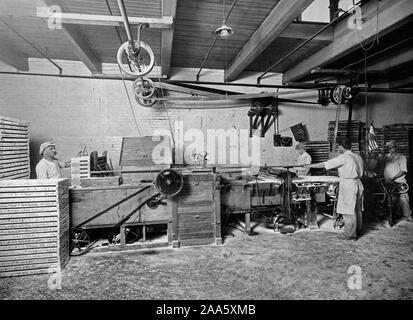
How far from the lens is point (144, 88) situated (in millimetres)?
5973

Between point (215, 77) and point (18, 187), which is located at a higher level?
point (215, 77)

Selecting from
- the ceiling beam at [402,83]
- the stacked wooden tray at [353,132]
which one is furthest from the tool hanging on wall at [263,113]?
the ceiling beam at [402,83]

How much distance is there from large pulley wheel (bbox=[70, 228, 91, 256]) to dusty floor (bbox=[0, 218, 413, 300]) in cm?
15

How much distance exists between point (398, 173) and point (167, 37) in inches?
218

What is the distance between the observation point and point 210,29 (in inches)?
185

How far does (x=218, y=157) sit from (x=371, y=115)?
490cm

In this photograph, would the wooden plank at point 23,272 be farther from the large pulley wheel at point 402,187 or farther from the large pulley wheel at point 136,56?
the large pulley wheel at point 402,187

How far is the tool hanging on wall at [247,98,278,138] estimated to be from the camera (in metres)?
6.77

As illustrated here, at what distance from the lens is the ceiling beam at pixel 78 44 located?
368cm

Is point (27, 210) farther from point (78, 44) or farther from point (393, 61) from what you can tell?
point (393, 61)

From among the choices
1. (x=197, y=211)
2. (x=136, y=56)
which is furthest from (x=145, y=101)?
(x=197, y=211)

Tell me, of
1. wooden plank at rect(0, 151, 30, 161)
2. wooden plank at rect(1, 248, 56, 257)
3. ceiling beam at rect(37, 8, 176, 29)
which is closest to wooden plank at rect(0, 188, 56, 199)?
wooden plank at rect(1, 248, 56, 257)
